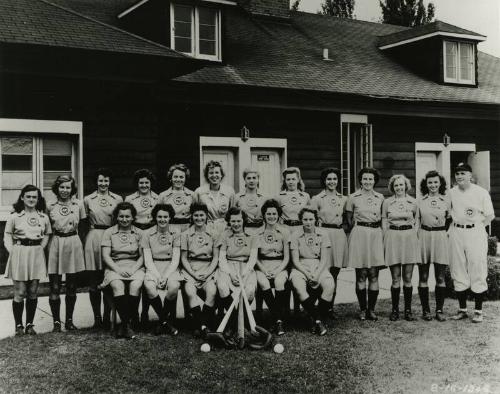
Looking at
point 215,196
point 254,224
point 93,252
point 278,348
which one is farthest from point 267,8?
point 278,348

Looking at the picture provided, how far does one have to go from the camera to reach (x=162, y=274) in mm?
5812

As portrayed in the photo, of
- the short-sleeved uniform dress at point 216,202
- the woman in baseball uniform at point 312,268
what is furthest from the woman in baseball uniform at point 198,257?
the woman in baseball uniform at point 312,268

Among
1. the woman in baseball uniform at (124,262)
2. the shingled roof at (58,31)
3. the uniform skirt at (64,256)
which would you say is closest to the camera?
A: the woman in baseball uniform at (124,262)

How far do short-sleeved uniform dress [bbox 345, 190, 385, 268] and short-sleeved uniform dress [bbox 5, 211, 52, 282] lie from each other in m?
3.30

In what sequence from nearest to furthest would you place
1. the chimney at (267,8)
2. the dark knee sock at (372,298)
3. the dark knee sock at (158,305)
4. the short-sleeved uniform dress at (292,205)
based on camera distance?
the dark knee sock at (158,305), the dark knee sock at (372,298), the short-sleeved uniform dress at (292,205), the chimney at (267,8)

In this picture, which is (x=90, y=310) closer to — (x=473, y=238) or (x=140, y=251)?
(x=140, y=251)

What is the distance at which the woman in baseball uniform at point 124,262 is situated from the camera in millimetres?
5535

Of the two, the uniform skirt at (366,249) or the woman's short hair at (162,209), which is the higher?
the woman's short hair at (162,209)

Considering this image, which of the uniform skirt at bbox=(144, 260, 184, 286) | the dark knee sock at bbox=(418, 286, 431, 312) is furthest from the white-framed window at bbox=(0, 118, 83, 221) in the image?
the dark knee sock at bbox=(418, 286, 431, 312)

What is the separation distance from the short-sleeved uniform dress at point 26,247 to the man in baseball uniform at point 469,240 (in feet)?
14.7

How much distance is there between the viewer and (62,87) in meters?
8.40

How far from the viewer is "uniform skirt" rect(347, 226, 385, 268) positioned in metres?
6.20

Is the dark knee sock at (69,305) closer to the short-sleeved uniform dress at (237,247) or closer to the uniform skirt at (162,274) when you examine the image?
the uniform skirt at (162,274)

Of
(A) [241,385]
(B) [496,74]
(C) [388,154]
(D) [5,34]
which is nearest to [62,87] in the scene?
(D) [5,34]
